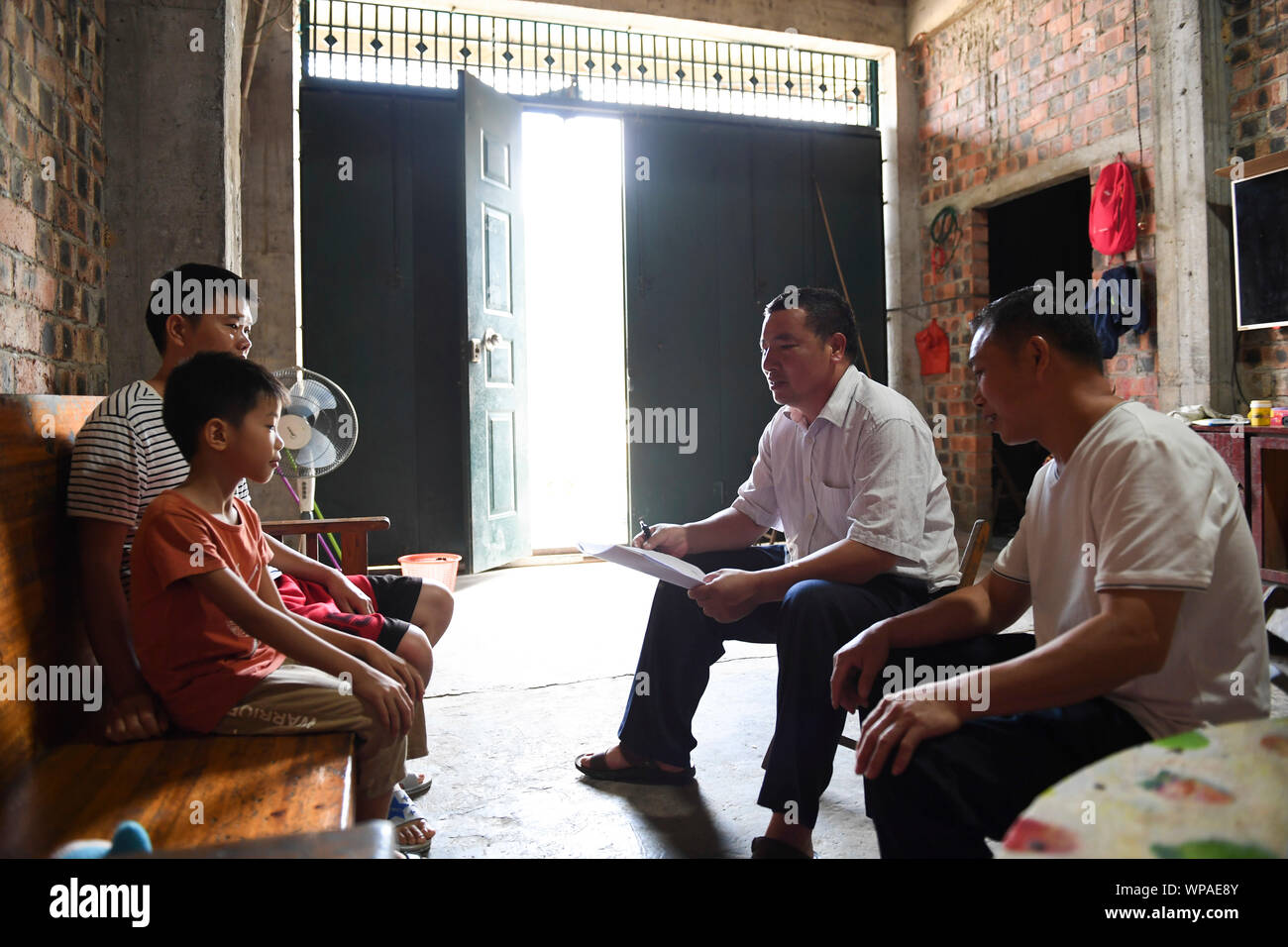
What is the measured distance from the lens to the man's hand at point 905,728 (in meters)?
1.25

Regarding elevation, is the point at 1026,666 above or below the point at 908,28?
below

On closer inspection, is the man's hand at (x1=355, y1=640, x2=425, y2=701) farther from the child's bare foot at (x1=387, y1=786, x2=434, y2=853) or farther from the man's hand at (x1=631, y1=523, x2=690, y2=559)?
the man's hand at (x1=631, y1=523, x2=690, y2=559)

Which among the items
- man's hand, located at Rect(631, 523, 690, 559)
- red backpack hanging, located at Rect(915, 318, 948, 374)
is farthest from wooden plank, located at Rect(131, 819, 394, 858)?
red backpack hanging, located at Rect(915, 318, 948, 374)

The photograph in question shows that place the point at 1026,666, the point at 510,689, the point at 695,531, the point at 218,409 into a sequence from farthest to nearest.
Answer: the point at 510,689, the point at 695,531, the point at 218,409, the point at 1026,666

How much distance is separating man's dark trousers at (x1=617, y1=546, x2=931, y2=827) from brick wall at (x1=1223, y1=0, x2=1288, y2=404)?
327cm

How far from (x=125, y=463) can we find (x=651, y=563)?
3.61ft

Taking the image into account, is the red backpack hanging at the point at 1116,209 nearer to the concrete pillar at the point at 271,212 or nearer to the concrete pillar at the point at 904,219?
the concrete pillar at the point at 904,219

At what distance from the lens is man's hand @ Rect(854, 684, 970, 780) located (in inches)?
49.3

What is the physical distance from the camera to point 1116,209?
4.77 m

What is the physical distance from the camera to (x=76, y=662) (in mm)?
1629

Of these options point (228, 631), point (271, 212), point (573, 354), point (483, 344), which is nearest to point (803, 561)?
point (228, 631)

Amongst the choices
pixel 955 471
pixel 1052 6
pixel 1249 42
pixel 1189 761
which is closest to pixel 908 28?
pixel 1052 6
